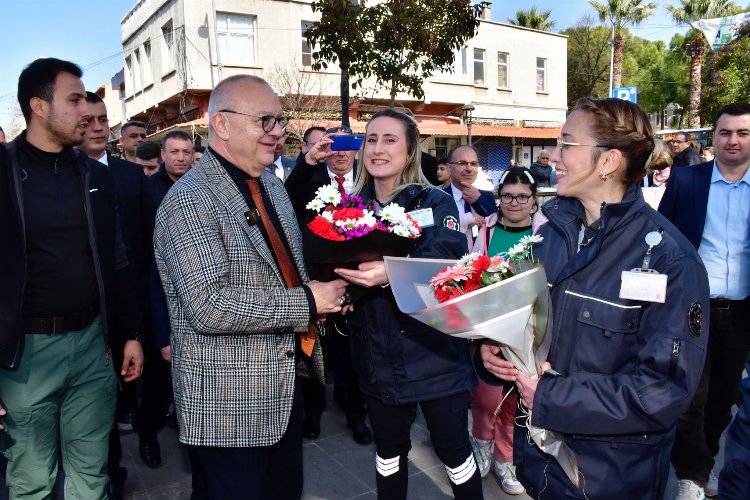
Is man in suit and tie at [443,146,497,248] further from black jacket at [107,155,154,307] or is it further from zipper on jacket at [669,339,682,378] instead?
zipper on jacket at [669,339,682,378]

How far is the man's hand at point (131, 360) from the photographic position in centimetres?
314

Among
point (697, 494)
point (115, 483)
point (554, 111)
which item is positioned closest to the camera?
point (697, 494)

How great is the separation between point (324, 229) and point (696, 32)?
118ft

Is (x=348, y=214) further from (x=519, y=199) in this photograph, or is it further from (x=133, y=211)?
(x=133, y=211)

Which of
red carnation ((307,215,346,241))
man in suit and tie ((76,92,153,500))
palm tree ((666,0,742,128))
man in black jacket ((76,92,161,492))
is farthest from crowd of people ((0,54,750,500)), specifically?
palm tree ((666,0,742,128))

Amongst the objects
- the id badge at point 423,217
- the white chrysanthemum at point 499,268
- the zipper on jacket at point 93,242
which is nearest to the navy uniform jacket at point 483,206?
the id badge at point 423,217

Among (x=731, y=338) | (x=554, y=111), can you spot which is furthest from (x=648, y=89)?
(x=731, y=338)

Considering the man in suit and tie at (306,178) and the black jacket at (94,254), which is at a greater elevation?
the man in suit and tie at (306,178)

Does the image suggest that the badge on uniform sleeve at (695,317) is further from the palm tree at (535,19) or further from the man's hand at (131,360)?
the palm tree at (535,19)

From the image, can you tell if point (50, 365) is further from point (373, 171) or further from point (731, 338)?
point (731, 338)

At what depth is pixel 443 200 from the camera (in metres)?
2.88

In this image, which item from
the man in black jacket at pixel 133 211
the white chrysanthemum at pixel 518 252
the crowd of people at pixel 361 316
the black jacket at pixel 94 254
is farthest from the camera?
the man in black jacket at pixel 133 211

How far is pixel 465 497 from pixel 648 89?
51.2m

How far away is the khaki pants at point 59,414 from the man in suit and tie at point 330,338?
1258 millimetres
